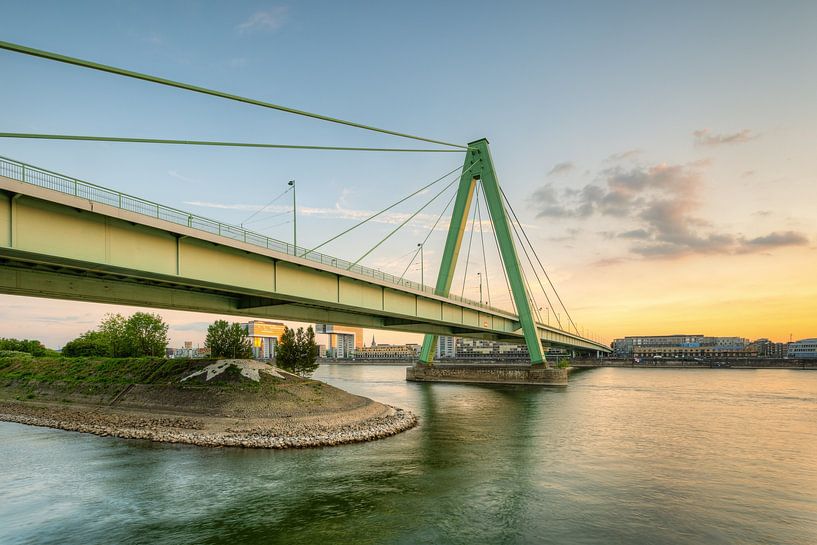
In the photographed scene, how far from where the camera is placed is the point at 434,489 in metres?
20.0

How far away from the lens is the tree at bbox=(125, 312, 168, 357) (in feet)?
210

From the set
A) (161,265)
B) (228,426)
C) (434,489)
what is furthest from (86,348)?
(434,489)

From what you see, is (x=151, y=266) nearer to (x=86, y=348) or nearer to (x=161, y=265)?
(x=161, y=265)

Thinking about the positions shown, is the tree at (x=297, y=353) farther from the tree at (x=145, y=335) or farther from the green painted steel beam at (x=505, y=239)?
the green painted steel beam at (x=505, y=239)

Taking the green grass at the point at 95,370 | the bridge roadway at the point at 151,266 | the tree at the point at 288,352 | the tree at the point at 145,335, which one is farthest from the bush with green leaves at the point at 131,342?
the bridge roadway at the point at 151,266

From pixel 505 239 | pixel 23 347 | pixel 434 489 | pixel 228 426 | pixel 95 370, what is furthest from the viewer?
pixel 23 347

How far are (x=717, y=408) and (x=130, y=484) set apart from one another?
4945cm

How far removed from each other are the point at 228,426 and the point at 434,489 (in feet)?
53.4

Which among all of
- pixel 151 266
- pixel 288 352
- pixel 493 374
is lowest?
pixel 493 374

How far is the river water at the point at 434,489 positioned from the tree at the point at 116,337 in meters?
30.9

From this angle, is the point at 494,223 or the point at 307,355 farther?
the point at 494,223

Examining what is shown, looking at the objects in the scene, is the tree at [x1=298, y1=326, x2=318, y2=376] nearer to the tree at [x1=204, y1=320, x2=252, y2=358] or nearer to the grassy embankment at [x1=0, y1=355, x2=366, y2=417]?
the tree at [x1=204, y1=320, x2=252, y2=358]

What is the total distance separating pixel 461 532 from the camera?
15.5 meters

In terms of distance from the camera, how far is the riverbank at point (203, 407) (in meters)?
29.5
